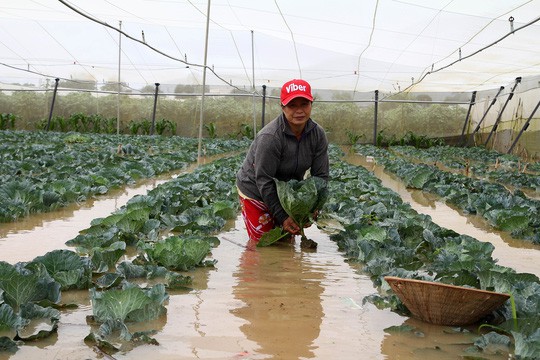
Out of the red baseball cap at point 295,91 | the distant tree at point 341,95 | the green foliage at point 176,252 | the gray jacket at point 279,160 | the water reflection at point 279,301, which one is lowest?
the water reflection at point 279,301

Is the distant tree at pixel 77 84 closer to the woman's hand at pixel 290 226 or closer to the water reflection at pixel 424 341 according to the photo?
the woman's hand at pixel 290 226

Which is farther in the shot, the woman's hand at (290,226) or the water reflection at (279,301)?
the woman's hand at (290,226)

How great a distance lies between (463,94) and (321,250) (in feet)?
83.2

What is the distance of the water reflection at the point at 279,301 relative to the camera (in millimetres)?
3475

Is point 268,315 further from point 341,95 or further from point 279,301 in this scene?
point 341,95

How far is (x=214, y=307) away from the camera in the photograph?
13.4 ft

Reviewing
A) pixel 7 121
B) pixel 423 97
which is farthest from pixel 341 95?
pixel 7 121

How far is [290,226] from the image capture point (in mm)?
6203

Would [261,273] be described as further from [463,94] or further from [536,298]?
[463,94]

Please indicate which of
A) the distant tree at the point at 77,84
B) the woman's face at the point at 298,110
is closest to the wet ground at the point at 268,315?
the woman's face at the point at 298,110

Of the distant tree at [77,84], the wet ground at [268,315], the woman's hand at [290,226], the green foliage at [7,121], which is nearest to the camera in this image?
the wet ground at [268,315]

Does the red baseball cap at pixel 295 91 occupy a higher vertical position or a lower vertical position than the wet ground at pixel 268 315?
higher

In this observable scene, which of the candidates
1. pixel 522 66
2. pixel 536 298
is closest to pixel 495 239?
pixel 536 298

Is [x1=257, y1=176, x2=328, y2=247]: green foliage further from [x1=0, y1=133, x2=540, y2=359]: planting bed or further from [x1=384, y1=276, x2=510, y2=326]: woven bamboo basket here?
[x1=384, y1=276, x2=510, y2=326]: woven bamboo basket
